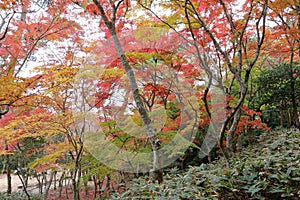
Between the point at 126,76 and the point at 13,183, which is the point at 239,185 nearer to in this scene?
the point at 126,76

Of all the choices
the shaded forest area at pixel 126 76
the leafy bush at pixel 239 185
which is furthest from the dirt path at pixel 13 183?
the leafy bush at pixel 239 185

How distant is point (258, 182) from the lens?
2.14 m

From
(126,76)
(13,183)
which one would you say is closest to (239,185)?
(126,76)

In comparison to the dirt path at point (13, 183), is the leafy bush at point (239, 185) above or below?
above

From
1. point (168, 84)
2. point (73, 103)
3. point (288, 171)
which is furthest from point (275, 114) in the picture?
point (288, 171)

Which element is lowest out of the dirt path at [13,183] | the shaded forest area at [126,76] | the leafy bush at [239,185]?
the dirt path at [13,183]

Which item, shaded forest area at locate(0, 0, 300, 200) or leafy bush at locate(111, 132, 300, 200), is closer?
leafy bush at locate(111, 132, 300, 200)

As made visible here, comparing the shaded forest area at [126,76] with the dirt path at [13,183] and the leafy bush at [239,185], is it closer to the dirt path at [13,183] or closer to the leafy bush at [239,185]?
the leafy bush at [239,185]

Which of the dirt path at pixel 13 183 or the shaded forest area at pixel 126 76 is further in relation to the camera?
the dirt path at pixel 13 183

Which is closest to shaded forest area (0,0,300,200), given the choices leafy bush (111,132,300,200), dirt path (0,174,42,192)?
leafy bush (111,132,300,200)

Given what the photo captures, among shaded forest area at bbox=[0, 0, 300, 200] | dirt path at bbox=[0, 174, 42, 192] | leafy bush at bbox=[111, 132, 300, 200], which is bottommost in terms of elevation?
dirt path at bbox=[0, 174, 42, 192]

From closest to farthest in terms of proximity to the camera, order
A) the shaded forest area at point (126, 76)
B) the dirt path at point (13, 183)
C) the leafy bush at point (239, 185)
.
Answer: the leafy bush at point (239, 185), the shaded forest area at point (126, 76), the dirt path at point (13, 183)

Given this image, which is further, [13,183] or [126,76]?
[13,183]

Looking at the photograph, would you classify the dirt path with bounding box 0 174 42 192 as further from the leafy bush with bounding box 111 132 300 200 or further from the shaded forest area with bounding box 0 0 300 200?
the leafy bush with bounding box 111 132 300 200
